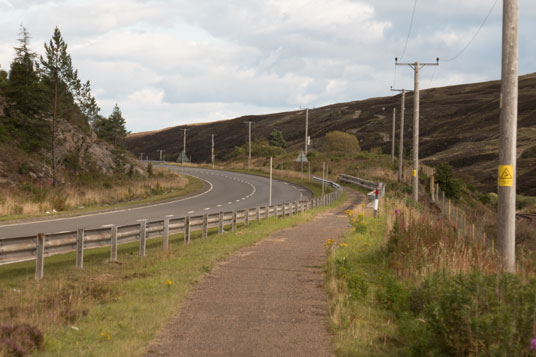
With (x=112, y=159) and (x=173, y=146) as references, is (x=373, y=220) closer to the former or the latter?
(x=112, y=159)

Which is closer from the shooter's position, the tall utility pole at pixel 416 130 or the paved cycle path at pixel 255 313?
the paved cycle path at pixel 255 313

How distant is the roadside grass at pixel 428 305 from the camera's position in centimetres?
532

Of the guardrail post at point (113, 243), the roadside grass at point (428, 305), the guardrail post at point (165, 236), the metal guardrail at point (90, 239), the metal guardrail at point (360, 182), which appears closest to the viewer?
the roadside grass at point (428, 305)

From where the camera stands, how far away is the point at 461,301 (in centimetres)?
570

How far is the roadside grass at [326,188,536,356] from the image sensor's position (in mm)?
5324

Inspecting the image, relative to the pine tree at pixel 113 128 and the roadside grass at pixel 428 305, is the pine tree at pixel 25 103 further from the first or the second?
the roadside grass at pixel 428 305

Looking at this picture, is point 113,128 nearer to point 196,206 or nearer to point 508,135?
point 196,206

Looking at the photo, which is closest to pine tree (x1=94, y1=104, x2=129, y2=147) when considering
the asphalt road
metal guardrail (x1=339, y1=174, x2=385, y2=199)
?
the asphalt road

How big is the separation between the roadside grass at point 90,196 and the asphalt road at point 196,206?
1530 millimetres

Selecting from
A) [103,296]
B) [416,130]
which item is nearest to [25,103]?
[416,130]

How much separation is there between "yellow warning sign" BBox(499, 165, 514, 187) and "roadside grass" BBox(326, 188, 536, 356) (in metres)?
1.32

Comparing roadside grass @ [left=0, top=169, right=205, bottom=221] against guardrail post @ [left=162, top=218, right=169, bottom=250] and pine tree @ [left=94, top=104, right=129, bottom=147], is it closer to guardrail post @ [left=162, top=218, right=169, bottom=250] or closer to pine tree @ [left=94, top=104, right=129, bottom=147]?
guardrail post @ [left=162, top=218, right=169, bottom=250]

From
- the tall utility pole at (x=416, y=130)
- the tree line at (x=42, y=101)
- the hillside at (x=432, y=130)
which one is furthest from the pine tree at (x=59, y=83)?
the hillside at (x=432, y=130)

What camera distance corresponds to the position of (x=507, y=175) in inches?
356
